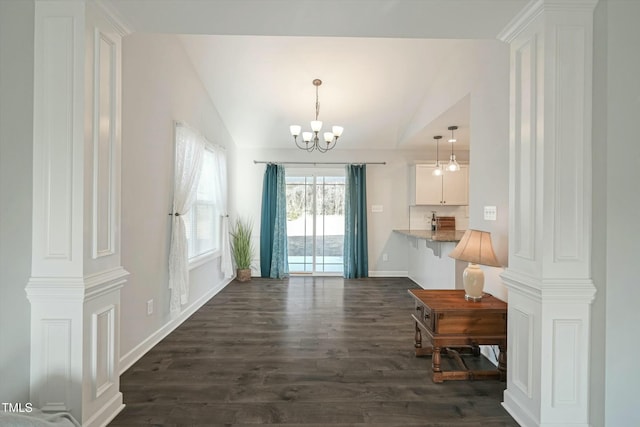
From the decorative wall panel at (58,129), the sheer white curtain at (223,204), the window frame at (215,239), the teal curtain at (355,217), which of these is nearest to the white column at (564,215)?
the decorative wall panel at (58,129)

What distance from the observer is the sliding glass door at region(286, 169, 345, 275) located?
20.5 ft

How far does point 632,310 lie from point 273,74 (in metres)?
4.19

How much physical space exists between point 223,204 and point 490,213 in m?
3.90

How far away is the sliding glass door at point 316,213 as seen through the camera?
6250 millimetres

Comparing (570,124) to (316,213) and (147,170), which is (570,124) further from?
(316,213)

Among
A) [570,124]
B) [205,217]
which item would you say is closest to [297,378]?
[570,124]

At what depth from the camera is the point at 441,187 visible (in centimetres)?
582

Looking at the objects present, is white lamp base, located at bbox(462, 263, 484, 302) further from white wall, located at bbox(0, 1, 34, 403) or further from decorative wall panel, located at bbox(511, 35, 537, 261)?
white wall, located at bbox(0, 1, 34, 403)

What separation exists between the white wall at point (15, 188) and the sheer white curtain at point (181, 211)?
1634mm

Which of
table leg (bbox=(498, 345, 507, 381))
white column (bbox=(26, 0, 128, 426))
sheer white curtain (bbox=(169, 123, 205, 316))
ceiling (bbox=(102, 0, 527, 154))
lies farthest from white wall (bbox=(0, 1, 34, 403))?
table leg (bbox=(498, 345, 507, 381))

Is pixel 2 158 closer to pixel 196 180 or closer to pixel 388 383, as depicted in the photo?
pixel 196 180

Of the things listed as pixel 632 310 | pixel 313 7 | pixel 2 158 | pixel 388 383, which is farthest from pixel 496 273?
pixel 2 158

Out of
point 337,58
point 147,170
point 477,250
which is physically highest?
point 337,58

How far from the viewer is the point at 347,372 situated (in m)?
2.56
